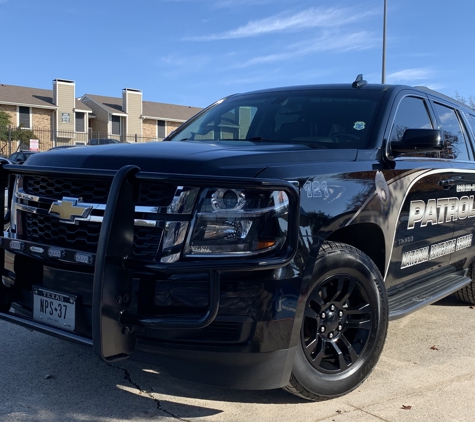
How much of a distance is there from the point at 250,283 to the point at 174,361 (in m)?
0.52

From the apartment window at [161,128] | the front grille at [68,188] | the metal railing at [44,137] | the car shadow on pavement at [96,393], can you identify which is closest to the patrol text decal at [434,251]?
the car shadow on pavement at [96,393]

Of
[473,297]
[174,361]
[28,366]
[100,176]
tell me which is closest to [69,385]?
[28,366]

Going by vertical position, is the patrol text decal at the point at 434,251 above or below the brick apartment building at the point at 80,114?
below

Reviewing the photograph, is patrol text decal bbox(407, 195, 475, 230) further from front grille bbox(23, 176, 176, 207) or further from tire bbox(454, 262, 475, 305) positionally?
front grille bbox(23, 176, 176, 207)

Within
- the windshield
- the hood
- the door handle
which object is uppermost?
the windshield

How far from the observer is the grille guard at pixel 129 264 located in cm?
254

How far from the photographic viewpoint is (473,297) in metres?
5.73

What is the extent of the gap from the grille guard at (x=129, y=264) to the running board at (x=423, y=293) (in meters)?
1.45

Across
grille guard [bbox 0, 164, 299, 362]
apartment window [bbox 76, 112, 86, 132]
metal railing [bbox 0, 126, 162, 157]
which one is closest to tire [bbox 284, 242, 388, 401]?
grille guard [bbox 0, 164, 299, 362]

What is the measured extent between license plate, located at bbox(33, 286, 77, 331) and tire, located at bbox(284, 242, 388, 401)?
1.16 meters

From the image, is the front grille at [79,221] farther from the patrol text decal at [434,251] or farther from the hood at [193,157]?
the patrol text decal at [434,251]

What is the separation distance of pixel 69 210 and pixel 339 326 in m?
1.61

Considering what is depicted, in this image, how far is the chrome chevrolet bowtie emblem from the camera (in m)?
2.88

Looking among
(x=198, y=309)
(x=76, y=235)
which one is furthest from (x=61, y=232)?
(x=198, y=309)
